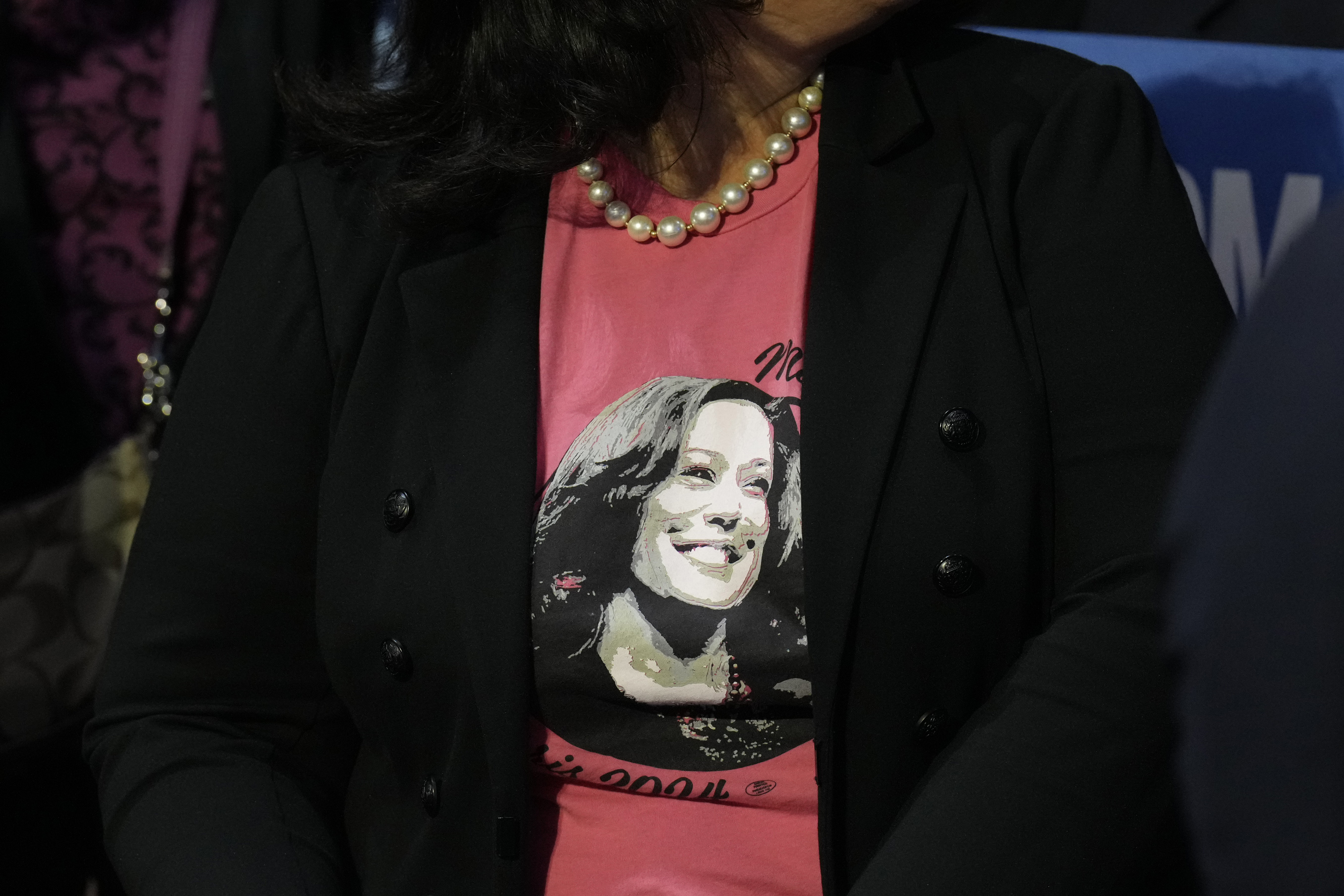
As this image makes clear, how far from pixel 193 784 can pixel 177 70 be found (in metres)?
1.07

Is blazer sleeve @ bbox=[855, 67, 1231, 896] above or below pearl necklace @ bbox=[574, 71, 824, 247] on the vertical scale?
below

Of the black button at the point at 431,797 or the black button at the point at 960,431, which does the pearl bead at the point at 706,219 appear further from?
the black button at the point at 431,797

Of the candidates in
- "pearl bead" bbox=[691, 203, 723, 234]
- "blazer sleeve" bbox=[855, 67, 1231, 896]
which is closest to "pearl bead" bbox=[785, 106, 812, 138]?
"pearl bead" bbox=[691, 203, 723, 234]

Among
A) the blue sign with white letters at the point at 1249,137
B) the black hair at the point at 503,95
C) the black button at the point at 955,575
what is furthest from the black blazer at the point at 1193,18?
the black button at the point at 955,575

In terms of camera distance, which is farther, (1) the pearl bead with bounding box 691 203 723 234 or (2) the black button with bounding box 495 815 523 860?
(1) the pearl bead with bounding box 691 203 723 234

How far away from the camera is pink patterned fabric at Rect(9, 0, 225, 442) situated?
190 centimetres

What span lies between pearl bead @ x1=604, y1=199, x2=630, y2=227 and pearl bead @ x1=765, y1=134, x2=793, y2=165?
15cm

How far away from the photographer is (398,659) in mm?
1262

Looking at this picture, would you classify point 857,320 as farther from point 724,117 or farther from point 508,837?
point 508,837

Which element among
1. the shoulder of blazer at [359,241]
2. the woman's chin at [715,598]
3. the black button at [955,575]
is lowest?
the woman's chin at [715,598]

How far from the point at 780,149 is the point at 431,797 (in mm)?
702

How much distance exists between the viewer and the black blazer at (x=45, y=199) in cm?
182

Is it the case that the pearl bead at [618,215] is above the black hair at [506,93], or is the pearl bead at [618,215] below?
below

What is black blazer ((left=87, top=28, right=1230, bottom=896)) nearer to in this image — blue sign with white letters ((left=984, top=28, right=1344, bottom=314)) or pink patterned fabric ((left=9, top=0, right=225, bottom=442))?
blue sign with white letters ((left=984, top=28, right=1344, bottom=314))
